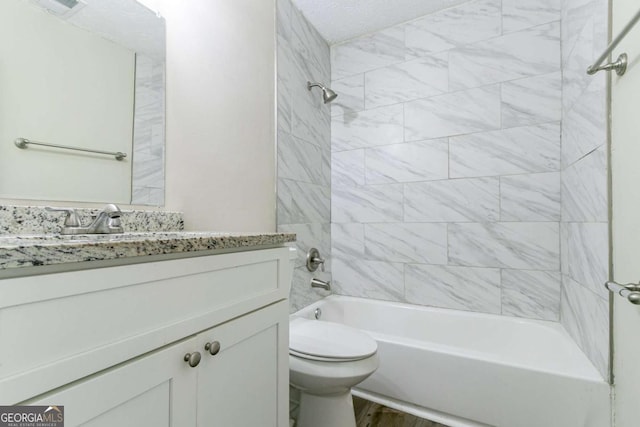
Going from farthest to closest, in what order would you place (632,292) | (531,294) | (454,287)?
(454,287) → (531,294) → (632,292)

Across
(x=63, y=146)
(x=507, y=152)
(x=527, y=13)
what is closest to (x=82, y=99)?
(x=63, y=146)

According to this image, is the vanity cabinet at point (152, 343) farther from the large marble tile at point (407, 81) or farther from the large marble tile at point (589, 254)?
the large marble tile at point (407, 81)

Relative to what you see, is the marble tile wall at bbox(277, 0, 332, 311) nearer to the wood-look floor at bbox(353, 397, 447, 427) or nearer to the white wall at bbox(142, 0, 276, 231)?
the white wall at bbox(142, 0, 276, 231)

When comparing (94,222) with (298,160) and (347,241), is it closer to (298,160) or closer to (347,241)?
(298,160)

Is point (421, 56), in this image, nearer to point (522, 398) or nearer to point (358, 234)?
point (358, 234)

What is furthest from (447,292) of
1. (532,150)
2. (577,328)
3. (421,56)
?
(421,56)

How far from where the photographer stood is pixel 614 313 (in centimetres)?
102

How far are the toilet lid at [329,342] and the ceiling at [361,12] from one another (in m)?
1.98

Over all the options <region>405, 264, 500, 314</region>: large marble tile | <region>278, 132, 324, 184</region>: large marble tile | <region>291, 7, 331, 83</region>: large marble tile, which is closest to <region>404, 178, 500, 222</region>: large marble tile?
<region>405, 264, 500, 314</region>: large marble tile

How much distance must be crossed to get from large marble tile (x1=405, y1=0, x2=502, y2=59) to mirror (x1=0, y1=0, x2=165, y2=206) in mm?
1632

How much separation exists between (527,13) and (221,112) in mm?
1873

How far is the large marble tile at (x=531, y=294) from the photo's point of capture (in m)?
1.67

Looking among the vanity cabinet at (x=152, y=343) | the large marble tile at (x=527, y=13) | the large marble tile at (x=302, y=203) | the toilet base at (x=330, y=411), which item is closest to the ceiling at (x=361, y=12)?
the large marble tile at (x=527, y=13)

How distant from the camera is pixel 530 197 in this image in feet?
5.65
